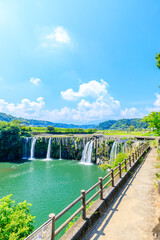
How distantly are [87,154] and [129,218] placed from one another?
24.7 meters

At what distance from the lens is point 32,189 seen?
15336 mm

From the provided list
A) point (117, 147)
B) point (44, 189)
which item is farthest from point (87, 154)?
point (44, 189)

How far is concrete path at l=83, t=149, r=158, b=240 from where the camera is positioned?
3.97 m

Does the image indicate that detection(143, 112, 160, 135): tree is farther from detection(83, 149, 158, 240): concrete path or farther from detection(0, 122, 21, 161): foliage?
detection(0, 122, 21, 161): foliage

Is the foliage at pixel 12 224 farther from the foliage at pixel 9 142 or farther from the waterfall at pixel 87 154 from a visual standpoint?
the foliage at pixel 9 142

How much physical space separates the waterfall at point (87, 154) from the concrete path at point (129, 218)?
70.7ft

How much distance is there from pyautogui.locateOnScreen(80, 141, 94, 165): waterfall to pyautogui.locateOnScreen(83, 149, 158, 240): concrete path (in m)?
21.6

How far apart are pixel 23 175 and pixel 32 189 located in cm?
636

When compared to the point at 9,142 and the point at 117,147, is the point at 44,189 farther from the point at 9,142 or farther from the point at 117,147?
the point at 9,142

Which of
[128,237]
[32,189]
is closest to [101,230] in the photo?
[128,237]

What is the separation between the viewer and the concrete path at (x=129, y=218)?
3.97m

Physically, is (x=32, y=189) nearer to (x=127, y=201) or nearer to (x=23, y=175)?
(x=23, y=175)

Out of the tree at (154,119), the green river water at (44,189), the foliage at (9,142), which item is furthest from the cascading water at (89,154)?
the foliage at (9,142)

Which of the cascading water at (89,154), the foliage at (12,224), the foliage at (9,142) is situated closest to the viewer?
the foliage at (12,224)
